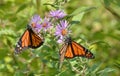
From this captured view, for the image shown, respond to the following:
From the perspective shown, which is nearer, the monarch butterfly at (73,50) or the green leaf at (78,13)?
the monarch butterfly at (73,50)

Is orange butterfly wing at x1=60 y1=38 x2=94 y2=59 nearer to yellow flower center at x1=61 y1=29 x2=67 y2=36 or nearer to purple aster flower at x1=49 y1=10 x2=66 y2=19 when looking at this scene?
yellow flower center at x1=61 y1=29 x2=67 y2=36

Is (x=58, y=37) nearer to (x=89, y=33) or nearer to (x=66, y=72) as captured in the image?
(x=66, y=72)

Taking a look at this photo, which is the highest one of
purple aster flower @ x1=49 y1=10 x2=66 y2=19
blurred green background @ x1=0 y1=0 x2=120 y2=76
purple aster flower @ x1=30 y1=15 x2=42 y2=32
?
purple aster flower @ x1=49 y1=10 x2=66 y2=19

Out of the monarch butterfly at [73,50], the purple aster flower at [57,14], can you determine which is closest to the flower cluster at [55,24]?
the purple aster flower at [57,14]

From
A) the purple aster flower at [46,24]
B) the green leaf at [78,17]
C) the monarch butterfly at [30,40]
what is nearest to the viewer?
the monarch butterfly at [30,40]

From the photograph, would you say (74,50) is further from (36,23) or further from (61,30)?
(36,23)

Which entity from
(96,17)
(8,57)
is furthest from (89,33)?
(8,57)

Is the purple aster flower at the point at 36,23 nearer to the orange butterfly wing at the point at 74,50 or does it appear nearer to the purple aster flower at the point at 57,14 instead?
the purple aster flower at the point at 57,14

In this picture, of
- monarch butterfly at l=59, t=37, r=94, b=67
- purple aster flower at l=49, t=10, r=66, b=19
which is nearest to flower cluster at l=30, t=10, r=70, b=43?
purple aster flower at l=49, t=10, r=66, b=19
